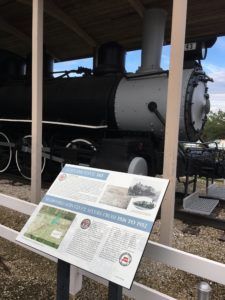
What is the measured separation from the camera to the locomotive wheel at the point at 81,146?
18.9 feet

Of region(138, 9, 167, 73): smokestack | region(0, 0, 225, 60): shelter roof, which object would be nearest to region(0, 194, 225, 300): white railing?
region(138, 9, 167, 73): smokestack

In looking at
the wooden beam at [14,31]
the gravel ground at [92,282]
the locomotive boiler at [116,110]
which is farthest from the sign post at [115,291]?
the wooden beam at [14,31]

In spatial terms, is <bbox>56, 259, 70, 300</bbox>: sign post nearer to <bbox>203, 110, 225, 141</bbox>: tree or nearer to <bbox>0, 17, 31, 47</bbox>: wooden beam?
<bbox>0, 17, 31, 47</bbox>: wooden beam

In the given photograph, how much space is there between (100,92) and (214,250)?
3274mm

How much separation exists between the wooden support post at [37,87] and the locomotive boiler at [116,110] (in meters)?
1.03

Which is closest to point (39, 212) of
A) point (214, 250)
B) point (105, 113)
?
point (214, 250)

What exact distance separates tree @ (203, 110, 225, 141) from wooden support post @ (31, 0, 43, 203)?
45.2m

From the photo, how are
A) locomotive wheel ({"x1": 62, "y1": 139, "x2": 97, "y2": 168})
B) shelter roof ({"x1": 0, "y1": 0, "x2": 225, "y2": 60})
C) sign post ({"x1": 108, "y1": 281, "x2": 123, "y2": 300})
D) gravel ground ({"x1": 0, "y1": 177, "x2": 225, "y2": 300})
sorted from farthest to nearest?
locomotive wheel ({"x1": 62, "y1": 139, "x2": 97, "y2": 168}) < shelter roof ({"x1": 0, "y1": 0, "x2": 225, "y2": 60}) < gravel ground ({"x1": 0, "y1": 177, "x2": 225, "y2": 300}) < sign post ({"x1": 108, "y1": 281, "x2": 123, "y2": 300})

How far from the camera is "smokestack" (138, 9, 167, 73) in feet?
18.0

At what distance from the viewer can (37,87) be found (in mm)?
4031

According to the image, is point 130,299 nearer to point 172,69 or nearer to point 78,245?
point 78,245

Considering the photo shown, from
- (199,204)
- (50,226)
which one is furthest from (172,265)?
(199,204)

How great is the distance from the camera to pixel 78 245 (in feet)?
6.66

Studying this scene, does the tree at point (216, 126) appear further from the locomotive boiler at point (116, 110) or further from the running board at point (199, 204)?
the running board at point (199, 204)
